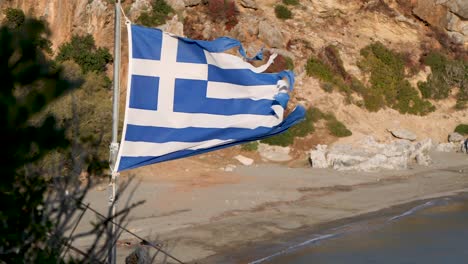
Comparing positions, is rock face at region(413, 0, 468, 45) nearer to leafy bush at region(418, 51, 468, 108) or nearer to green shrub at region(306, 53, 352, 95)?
leafy bush at region(418, 51, 468, 108)

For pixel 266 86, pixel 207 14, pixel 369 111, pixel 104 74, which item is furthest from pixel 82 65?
pixel 266 86

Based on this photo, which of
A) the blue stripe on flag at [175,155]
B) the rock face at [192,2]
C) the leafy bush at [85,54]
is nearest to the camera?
the blue stripe on flag at [175,155]

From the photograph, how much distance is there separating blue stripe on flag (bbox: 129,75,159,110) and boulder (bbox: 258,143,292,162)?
61.7 feet

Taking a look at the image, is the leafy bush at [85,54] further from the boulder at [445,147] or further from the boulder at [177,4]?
the boulder at [445,147]

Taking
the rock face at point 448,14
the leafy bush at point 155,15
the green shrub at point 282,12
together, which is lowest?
the leafy bush at point 155,15

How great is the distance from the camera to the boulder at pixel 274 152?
26.4 m

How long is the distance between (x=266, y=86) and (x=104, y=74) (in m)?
19.1

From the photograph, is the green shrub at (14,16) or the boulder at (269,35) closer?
the green shrub at (14,16)

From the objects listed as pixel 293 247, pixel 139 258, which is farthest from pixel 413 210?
pixel 139 258

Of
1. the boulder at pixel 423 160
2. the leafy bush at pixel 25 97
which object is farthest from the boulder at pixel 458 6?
the leafy bush at pixel 25 97

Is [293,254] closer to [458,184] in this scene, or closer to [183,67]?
[183,67]

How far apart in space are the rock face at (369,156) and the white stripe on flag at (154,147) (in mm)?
17862

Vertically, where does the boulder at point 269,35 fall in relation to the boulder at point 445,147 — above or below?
above

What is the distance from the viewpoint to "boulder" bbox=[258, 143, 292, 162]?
86.6ft
